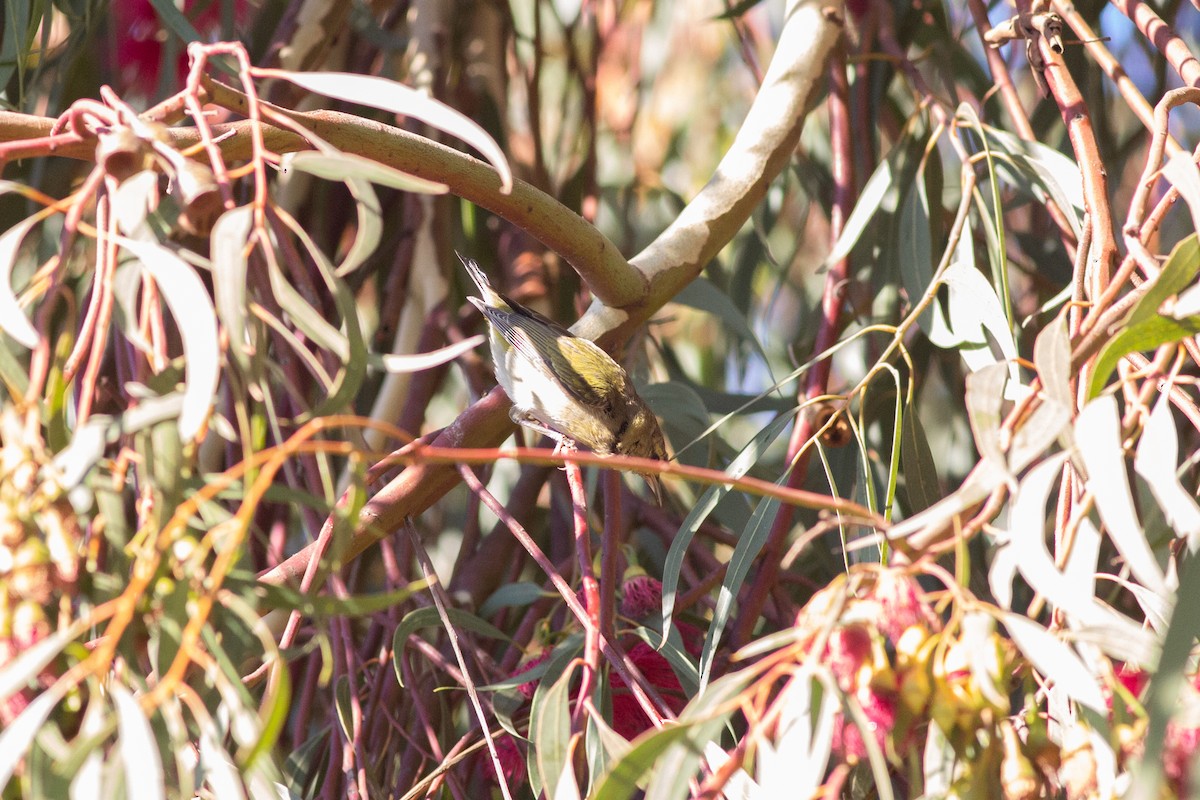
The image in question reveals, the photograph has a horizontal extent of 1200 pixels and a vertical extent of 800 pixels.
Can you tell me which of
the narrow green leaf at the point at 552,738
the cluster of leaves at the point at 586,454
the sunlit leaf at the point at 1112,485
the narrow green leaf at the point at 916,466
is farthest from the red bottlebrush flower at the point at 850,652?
the narrow green leaf at the point at 916,466

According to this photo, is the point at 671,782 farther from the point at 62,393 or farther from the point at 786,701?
the point at 62,393

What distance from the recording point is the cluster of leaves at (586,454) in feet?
1.86

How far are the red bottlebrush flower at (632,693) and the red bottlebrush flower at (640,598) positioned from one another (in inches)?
1.5

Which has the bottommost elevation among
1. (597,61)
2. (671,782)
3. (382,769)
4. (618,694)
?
(382,769)

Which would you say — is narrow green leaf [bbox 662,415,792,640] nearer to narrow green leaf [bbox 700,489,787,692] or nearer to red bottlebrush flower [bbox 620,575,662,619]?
narrow green leaf [bbox 700,489,787,692]

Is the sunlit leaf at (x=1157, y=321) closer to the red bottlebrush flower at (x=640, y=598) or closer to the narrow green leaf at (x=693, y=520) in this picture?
the narrow green leaf at (x=693, y=520)

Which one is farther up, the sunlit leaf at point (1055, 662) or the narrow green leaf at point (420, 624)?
the sunlit leaf at point (1055, 662)

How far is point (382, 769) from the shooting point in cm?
146

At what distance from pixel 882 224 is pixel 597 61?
0.66 meters

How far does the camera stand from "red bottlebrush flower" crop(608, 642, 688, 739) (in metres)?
1.19

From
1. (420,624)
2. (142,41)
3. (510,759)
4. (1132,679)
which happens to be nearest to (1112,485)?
(1132,679)

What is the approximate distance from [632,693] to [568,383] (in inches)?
32.5

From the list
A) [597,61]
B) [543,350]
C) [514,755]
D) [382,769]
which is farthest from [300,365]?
[597,61]

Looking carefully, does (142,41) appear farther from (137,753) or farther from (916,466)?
(137,753)
